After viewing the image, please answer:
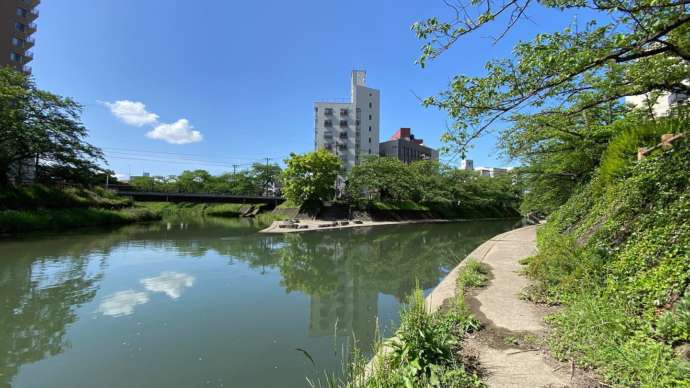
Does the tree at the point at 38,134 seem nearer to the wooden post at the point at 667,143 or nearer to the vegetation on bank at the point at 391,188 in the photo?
the vegetation on bank at the point at 391,188

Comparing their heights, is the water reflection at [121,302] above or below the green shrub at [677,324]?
below

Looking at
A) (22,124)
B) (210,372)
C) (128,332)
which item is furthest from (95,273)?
(22,124)

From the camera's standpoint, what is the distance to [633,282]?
3594mm

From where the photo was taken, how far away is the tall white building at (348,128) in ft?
195

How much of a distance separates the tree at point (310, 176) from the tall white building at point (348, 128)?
24464 millimetres

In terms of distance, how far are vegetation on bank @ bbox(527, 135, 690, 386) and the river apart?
2589 millimetres

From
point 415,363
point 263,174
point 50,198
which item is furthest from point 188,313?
point 263,174

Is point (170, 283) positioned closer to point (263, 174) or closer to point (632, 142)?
point (632, 142)

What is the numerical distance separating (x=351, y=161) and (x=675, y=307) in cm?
5739

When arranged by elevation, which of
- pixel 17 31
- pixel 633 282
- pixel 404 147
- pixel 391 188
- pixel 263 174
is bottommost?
pixel 633 282

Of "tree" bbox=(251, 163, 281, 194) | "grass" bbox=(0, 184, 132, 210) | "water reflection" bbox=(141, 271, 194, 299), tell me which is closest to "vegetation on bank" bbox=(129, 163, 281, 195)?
"tree" bbox=(251, 163, 281, 194)

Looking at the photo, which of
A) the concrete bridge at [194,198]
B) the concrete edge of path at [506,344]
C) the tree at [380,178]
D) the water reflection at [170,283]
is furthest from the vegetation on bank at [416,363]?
the concrete bridge at [194,198]

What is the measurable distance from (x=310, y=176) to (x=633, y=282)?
31643mm

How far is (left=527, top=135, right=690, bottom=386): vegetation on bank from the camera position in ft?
8.59
